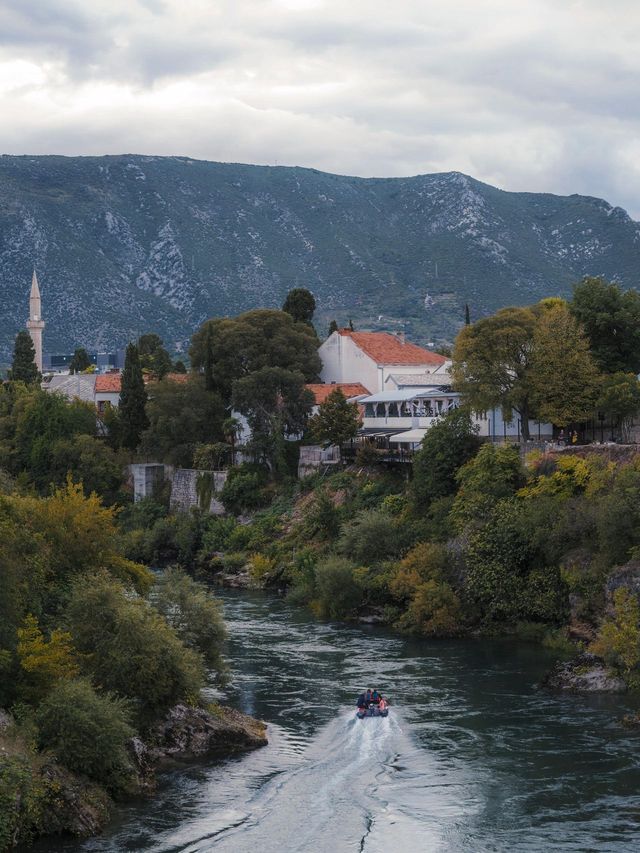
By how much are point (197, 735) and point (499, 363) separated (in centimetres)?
4007

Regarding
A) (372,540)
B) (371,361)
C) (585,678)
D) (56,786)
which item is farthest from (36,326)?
(56,786)

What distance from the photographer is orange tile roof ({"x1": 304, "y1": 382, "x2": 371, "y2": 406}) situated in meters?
101

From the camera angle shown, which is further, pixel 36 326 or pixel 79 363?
pixel 36 326

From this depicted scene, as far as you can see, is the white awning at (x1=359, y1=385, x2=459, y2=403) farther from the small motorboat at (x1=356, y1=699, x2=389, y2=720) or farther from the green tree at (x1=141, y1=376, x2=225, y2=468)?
the small motorboat at (x1=356, y1=699, x2=389, y2=720)

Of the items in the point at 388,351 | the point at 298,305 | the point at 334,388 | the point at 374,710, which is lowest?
the point at 374,710

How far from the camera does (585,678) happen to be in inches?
1933

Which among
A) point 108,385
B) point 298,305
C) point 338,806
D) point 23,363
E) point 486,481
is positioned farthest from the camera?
point 23,363

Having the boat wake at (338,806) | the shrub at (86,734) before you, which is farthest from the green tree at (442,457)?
the shrub at (86,734)

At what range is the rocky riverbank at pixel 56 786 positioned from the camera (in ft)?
107

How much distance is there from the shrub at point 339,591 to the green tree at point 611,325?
72.2 feet

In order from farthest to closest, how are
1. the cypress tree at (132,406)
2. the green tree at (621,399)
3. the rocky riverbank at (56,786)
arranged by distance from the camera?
the cypress tree at (132,406) → the green tree at (621,399) → the rocky riverbank at (56,786)

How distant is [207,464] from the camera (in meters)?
97.1

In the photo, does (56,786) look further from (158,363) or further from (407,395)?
(158,363)

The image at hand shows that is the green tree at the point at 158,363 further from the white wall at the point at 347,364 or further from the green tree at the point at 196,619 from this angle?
the green tree at the point at 196,619
